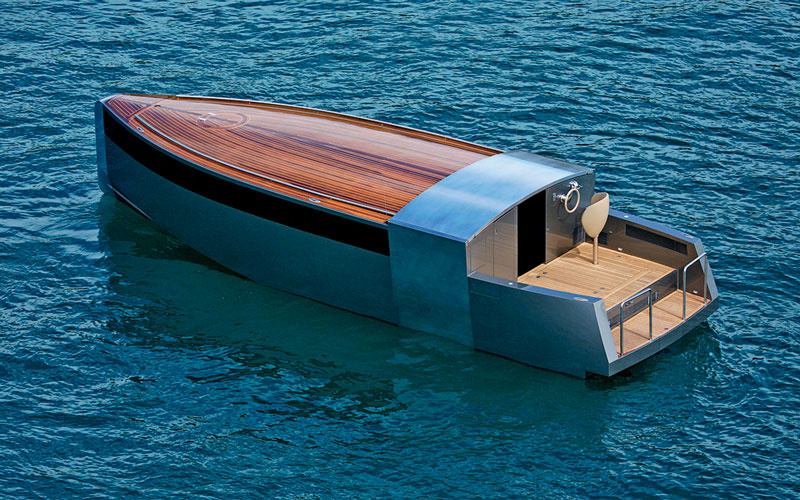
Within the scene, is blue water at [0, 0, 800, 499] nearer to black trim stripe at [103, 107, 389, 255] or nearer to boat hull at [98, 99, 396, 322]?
boat hull at [98, 99, 396, 322]

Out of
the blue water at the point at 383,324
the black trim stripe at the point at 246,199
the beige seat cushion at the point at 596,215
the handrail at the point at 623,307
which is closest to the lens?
the blue water at the point at 383,324

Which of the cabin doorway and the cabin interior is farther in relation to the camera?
the cabin doorway

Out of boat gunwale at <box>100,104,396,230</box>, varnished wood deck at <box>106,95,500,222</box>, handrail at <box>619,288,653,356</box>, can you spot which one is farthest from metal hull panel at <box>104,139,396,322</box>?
handrail at <box>619,288,653,356</box>

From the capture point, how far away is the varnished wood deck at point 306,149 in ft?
52.1

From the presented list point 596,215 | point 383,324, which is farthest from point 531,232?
point 383,324

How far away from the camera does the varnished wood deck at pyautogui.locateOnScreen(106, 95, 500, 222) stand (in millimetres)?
15891

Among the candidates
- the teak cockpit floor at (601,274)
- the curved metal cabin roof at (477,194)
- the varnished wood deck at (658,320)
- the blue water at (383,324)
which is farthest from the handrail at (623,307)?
the curved metal cabin roof at (477,194)

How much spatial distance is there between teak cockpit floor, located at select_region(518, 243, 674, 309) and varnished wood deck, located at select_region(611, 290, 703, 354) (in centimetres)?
34

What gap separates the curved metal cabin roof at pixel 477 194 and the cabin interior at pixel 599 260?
18 cm

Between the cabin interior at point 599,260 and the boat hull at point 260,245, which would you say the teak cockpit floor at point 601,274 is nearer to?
the cabin interior at point 599,260

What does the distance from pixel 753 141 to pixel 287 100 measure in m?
9.78

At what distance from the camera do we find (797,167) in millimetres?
20469

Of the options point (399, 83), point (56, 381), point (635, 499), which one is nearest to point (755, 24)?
point (399, 83)

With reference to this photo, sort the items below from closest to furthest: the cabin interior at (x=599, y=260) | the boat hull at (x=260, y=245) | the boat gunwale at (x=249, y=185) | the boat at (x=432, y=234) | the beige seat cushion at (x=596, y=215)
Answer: the boat at (x=432, y=234) < the cabin interior at (x=599, y=260) < the boat gunwale at (x=249, y=185) < the beige seat cushion at (x=596, y=215) < the boat hull at (x=260, y=245)
